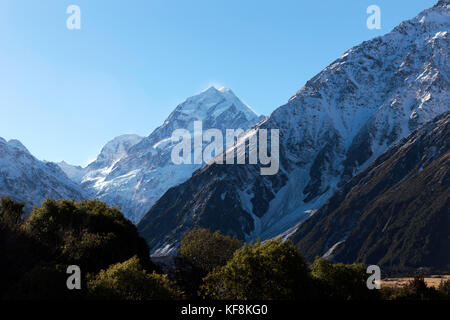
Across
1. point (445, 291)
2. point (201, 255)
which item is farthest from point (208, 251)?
point (445, 291)

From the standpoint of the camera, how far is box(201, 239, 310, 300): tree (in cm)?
6712

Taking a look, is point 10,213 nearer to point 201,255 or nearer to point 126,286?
point 201,255

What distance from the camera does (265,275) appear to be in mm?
68250

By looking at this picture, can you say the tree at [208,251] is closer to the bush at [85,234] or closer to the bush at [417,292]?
the bush at [85,234]

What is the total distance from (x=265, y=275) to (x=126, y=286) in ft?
60.6

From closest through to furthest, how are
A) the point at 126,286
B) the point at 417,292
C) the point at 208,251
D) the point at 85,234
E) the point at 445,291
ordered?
the point at 126,286, the point at 85,234, the point at 417,292, the point at 445,291, the point at 208,251

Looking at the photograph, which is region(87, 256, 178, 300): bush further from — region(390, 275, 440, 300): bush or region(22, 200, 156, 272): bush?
region(390, 275, 440, 300): bush

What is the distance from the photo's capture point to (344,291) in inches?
3191

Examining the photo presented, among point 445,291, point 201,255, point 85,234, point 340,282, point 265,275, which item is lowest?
point 445,291

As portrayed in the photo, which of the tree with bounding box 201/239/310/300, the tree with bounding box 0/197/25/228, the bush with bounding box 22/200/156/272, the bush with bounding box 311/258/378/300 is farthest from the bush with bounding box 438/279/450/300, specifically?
the tree with bounding box 0/197/25/228

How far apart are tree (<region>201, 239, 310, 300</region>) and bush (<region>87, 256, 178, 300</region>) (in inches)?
370

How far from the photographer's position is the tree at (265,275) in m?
67.1

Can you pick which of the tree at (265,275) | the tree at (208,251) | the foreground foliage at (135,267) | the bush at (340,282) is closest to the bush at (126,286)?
the foreground foliage at (135,267)
